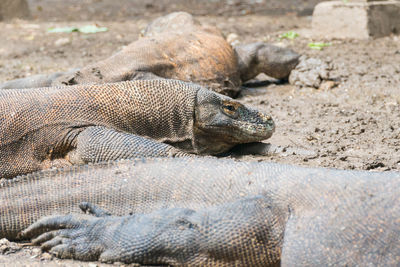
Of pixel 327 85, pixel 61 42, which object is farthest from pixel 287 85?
pixel 61 42

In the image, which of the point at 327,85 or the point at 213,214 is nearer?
the point at 213,214

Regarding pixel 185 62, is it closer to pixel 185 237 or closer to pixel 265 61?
pixel 265 61

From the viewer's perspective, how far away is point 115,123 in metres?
3.55

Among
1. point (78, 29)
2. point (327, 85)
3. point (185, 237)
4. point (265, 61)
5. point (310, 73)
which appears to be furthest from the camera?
point (78, 29)

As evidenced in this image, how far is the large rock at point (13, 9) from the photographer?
10336 mm

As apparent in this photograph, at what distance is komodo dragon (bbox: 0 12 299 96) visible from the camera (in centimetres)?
516


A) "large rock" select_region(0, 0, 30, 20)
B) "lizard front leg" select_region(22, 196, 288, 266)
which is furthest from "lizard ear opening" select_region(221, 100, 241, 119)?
"large rock" select_region(0, 0, 30, 20)

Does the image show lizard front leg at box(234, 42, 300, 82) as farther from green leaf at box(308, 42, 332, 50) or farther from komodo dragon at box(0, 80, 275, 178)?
komodo dragon at box(0, 80, 275, 178)

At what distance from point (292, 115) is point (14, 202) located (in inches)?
123

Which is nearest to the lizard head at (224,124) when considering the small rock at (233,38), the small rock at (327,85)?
the small rock at (327,85)

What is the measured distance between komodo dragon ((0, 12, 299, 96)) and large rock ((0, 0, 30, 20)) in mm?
4777

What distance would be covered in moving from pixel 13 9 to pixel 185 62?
6.19m

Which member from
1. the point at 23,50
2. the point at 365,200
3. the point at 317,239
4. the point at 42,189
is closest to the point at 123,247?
the point at 42,189

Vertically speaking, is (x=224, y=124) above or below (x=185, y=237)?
below
